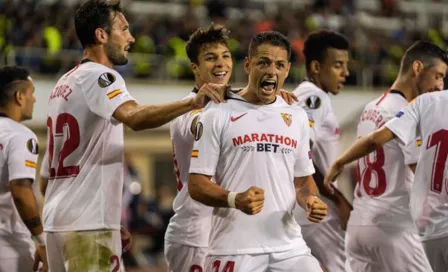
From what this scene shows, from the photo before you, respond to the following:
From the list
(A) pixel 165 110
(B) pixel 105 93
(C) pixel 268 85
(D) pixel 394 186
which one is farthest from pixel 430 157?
(B) pixel 105 93

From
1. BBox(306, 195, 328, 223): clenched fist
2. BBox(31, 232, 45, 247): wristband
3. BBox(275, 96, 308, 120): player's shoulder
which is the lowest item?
BBox(31, 232, 45, 247): wristband

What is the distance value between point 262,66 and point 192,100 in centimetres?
65

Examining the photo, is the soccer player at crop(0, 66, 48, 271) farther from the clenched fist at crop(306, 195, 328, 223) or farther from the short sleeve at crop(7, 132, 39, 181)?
the clenched fist at crop(306, 195, 328, 223)

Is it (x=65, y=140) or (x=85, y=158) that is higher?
(x=65, y=140)

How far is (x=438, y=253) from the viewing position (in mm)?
6746

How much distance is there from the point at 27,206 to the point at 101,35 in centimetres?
150

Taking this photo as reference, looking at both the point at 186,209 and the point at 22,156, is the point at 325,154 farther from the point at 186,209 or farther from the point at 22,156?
the point at 22,156

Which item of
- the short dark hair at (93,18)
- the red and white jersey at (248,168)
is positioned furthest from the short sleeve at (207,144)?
the short dark hair at (93,18)

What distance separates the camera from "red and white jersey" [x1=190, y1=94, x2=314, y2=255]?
5.76 metres

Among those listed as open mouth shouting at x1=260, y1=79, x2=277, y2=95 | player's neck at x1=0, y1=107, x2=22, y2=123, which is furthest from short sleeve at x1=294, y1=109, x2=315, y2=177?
player's neck at x1=0, y1=107, x2=22, y2=123

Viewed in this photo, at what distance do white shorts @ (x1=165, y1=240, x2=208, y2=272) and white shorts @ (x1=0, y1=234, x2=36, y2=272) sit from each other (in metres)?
1.22

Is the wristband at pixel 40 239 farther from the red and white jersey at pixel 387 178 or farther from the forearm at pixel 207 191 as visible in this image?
the red and white jersey at pixel 387 178

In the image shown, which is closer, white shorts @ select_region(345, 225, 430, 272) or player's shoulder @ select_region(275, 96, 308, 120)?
player's shoulder @ select_region(275, 96, 308, 120)

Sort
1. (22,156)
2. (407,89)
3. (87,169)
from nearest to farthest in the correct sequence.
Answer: (87,169) → (22,156) → (407,89)
